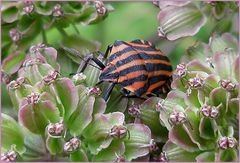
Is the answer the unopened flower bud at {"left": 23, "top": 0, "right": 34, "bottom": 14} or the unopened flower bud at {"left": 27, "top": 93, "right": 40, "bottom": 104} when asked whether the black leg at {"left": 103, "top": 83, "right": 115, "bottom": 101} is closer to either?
the unopened flower bud at {"left": 27, "top": 93, "right": 40, "bottom": 104}

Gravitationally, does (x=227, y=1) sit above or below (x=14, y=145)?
above

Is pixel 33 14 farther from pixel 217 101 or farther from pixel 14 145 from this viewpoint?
pixel 217 101

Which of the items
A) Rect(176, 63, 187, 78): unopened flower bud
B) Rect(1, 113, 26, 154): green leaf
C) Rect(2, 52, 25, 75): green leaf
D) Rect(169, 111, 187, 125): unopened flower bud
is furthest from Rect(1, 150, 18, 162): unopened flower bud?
Rect(176, 63, 187, 78): unopened flower bud

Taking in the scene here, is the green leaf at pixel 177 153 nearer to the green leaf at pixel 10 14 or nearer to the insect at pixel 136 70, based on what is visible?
the insect at pixel 136 70

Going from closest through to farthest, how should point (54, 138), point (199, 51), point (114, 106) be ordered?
point (54, 138) → point (114, 106) → point (199, 51)

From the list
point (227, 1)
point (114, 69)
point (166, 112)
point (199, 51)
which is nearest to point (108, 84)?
point (114, 69)

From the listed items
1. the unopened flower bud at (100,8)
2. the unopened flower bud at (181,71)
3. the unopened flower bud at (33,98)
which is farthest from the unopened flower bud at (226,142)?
the unopened flower bud at (100,8)

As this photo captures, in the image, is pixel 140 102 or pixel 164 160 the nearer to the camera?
pixel 164 160
